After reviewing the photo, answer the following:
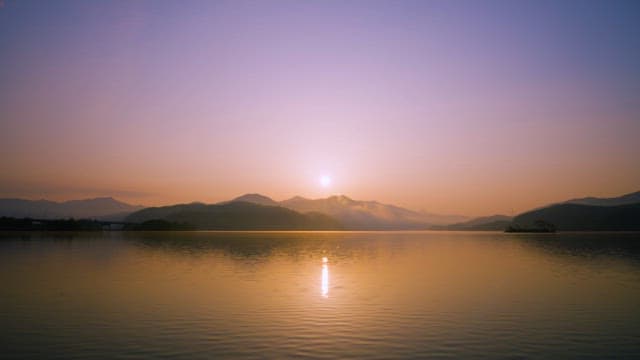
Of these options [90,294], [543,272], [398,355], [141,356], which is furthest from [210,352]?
[543,272]

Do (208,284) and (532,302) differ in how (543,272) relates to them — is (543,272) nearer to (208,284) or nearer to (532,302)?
(532,302)

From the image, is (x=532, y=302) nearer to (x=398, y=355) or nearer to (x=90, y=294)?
(x=398, y=355)

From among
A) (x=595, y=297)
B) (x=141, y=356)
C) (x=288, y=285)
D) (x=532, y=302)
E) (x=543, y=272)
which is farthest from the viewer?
(x=543, y=272)

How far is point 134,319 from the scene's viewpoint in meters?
40.2

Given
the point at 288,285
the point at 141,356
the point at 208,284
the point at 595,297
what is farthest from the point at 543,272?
the point at 141,356

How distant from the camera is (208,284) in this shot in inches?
2482

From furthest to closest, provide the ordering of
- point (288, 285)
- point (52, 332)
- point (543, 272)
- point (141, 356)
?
1. point (543, 272)
2. point (288, 285)
3. point (52, 332)
4. point (141, 356)

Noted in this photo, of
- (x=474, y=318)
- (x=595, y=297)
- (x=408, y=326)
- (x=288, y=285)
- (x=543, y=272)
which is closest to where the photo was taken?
(x=408, y=326)

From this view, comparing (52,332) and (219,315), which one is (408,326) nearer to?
(219,315)

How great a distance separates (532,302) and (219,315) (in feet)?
91.3

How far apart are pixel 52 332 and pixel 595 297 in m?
47.0

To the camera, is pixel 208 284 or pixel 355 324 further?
pixel 208 284

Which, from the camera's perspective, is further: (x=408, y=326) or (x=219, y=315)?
(x=219, y=315)

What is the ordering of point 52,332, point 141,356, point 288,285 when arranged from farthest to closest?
point 288,285 → point 52,332 → point 141,356
